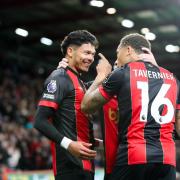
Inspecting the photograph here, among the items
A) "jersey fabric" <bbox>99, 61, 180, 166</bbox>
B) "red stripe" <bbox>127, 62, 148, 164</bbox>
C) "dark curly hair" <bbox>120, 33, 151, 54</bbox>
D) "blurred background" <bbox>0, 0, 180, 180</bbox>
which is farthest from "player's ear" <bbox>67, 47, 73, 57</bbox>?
"blurred background" <bbox>0, 0, 180, 180</bbox>

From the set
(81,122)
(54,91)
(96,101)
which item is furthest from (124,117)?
(54,91)

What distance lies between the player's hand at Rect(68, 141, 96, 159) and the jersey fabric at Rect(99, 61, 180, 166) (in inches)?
9.2

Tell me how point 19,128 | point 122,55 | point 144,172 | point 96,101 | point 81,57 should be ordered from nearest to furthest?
point 144,172 → point 96,101 → point 122,55 → point 81,57 → point 19,128

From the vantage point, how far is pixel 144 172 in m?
3.97

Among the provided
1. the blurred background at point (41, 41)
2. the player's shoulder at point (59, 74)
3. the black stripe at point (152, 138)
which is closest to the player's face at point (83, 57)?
the player's shoulder at point (59, 74)

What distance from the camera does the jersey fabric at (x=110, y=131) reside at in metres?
4.19

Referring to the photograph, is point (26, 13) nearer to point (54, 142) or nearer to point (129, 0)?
point (129, 0)

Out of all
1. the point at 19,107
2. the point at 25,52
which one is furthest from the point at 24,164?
the point at 25,52

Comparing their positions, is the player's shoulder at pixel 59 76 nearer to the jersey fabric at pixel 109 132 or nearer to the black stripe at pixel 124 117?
the jersey fabric at pixel 109 132

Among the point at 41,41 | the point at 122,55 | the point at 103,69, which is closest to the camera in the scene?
the point at 103,69

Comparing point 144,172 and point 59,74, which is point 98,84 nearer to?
point 59,74

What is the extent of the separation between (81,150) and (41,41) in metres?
20.5

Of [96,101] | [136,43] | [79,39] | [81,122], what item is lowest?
[81,122]

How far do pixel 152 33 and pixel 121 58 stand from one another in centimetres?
1727
